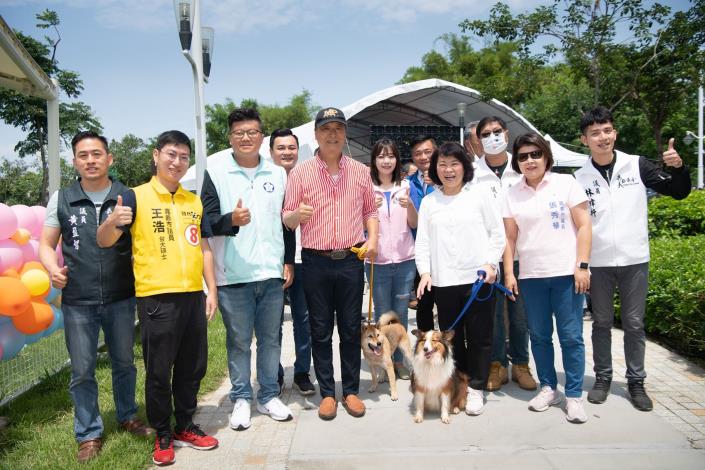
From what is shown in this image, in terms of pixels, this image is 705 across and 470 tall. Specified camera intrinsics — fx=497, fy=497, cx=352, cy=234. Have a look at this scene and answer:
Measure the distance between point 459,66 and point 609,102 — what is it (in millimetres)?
27728

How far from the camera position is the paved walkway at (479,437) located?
119 inches

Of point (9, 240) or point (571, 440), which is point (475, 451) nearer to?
point (571, 440)

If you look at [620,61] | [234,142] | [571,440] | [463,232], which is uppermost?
[620,61]

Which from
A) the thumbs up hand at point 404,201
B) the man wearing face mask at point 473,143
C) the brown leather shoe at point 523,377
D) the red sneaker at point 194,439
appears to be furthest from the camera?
the man wearing face mask at point 473,143

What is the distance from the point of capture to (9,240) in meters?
3.76

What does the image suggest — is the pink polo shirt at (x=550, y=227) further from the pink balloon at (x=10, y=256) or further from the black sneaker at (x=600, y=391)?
the pink balloon at (x=10, y=256)

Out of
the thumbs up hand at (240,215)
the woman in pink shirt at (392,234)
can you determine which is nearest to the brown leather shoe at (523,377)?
the woman in pink shirt at (392,234)

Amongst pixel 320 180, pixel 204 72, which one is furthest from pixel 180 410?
pixel 204 72

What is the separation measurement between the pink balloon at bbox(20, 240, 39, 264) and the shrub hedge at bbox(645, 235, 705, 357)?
18.3 feet

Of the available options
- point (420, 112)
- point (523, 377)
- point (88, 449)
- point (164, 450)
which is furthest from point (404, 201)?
point (420, 112)

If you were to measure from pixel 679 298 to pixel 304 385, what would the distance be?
3.58m

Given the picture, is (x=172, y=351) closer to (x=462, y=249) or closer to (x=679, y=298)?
(x=462, y=249)

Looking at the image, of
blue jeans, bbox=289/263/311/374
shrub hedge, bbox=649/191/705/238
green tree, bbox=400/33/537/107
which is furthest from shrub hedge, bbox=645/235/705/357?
green tree, bbox=400/33/537/107

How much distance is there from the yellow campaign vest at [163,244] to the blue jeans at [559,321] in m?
2.41
